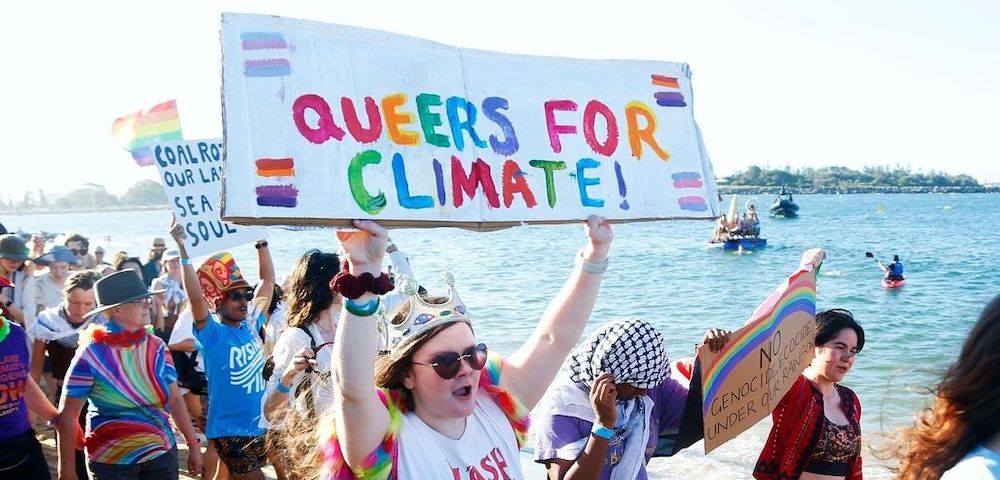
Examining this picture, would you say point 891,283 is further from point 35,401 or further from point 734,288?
point 35,401

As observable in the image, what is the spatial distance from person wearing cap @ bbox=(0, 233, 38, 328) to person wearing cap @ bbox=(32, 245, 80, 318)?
0.18ft

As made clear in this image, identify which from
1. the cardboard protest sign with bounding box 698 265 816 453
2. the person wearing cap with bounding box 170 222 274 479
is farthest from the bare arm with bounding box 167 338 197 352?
the cardboard protest sign with bounding box 698 265 816 453

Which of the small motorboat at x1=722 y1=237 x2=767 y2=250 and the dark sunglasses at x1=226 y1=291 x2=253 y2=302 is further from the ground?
the dark sunglasses at x1=226 y1=291 x2=253 y2=302

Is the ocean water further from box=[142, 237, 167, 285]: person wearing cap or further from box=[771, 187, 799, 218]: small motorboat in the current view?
box=[771, 187, 799, 218]: small motorboat

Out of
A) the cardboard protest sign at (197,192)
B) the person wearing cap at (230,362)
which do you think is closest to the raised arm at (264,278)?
the cardboard protest sign at (197,192)

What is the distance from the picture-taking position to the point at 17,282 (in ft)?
28.6

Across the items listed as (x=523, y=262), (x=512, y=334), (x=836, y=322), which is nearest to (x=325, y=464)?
(x=836, y=322)

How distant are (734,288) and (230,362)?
2535cm

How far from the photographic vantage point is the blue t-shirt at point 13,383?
4.56 m

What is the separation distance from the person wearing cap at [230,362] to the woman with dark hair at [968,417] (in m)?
3.76

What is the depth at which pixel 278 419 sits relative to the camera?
14.9ft

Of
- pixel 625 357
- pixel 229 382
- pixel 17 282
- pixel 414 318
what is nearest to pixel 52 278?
pixel 17 282

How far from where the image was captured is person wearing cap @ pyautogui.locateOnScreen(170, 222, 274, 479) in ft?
16.6

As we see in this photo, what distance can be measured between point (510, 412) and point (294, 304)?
6.88ft
